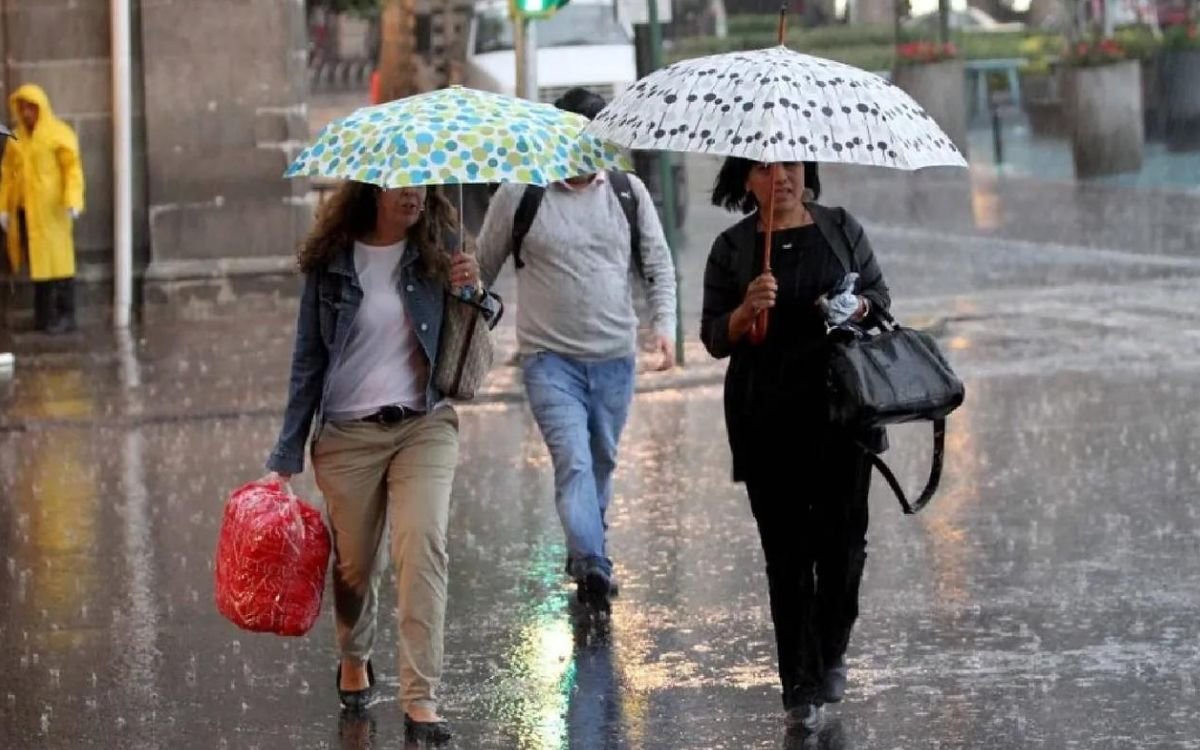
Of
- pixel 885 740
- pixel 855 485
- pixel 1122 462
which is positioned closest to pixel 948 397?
pixel 855 485

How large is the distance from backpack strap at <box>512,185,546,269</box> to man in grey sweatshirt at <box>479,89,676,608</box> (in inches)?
0.4

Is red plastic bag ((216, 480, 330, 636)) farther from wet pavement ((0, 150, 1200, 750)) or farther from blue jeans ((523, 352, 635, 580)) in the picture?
blue jeans ((523, 352, 635, 580))

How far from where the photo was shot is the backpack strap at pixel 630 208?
835cm

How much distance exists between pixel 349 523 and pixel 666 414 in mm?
5999

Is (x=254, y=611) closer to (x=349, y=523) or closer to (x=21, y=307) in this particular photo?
(x=349, y=523)

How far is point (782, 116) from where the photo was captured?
6.11m

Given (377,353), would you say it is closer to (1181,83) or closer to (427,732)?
(427,732)

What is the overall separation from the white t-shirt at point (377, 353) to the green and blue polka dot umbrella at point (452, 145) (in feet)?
1.29

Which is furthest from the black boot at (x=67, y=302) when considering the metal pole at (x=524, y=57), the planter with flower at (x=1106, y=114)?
the planter with flower at (x=1106, y=114)

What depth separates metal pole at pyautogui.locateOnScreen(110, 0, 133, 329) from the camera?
1709cm

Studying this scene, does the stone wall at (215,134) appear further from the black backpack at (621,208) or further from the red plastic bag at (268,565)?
the red plastic bag at (268,565)

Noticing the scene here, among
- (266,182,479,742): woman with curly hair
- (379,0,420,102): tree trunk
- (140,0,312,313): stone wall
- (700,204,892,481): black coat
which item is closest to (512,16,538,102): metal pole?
(140,0,312,313): stone wall

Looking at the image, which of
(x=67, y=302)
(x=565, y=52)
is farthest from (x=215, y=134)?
(x=565, y=52)

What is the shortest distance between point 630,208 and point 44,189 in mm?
9003
